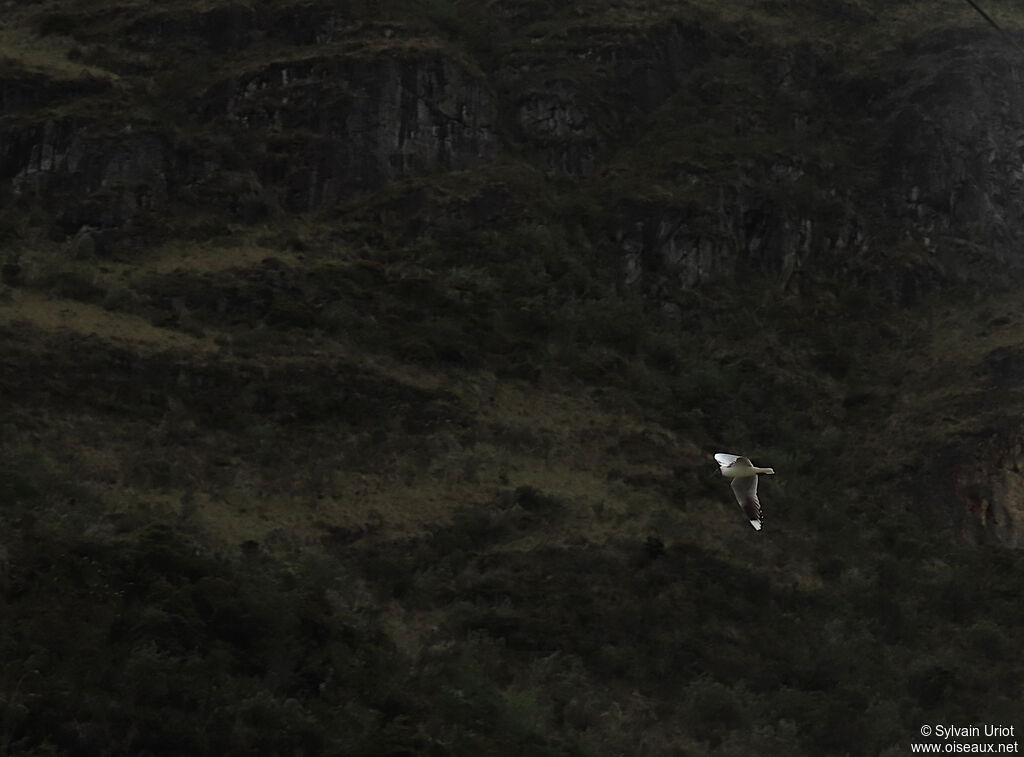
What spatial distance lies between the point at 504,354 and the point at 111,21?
24972 millimetres

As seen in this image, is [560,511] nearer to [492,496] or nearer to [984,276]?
[492,496]

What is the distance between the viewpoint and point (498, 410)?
1790 inches

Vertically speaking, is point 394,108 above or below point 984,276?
above

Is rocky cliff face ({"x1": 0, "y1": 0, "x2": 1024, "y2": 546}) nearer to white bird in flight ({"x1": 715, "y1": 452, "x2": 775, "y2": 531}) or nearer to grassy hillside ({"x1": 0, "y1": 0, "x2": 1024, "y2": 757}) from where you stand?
grassy hillside ({"x1": 0, "y1": 0, "x2": 1024, "y2": 757})

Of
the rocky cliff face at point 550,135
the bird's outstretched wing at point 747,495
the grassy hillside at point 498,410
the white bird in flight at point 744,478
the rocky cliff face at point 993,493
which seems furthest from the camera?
the rocky cliff face at point 550,135

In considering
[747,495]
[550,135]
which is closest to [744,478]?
[747,495]

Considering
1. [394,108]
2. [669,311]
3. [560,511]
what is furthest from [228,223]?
[560,511]

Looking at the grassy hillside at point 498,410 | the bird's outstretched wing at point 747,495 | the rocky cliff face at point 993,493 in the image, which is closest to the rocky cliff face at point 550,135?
the grassy hillside at point 498,410

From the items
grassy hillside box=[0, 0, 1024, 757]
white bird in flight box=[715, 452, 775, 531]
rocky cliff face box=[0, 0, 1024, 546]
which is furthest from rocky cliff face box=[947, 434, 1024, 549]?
white bird in flight box=[715, 452, 775, 531]

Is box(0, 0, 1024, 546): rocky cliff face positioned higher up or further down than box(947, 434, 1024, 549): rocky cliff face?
higher up

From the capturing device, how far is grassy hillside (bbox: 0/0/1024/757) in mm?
28469

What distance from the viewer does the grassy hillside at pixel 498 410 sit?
28.5 metres

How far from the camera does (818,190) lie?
58000mm

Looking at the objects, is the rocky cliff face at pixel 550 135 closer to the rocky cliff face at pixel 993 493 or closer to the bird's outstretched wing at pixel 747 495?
the rocky cliff face at pixel 993 493
